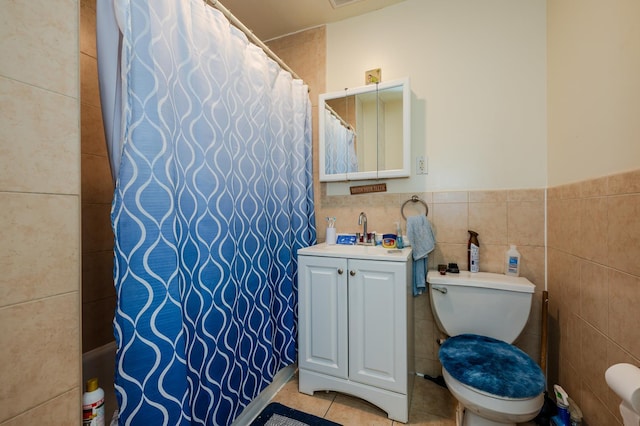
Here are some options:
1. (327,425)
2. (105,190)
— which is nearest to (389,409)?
(327,425)

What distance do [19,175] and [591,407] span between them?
189cm

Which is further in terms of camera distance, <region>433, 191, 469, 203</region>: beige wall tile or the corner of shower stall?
<region>433, 191, 469, 203</region>: beige wall tile

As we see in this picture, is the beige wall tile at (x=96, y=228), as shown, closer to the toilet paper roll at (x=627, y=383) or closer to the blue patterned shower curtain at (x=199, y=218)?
the blue patterned shower curtain at (x=199, y=218)

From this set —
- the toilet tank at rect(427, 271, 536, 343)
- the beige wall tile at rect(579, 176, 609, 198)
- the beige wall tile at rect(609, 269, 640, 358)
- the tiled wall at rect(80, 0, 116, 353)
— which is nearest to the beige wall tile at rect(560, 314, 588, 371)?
the toilet tank at rect(427, 271, 536, 343)

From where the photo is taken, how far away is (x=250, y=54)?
1339 mm

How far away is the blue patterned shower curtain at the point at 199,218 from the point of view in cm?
79

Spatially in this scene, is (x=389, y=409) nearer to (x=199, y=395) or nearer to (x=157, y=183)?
(x=199, y=395)

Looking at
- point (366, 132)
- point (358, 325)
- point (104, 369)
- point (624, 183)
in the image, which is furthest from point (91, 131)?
point (624, 183)

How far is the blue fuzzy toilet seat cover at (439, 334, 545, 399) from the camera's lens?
2.97ft

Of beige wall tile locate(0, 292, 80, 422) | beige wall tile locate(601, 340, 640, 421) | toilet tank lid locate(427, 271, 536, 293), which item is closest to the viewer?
beige wall tile locate(0, 292, 80, 422)

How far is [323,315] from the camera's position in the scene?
4.70 feet

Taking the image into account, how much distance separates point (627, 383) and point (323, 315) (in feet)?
3.64

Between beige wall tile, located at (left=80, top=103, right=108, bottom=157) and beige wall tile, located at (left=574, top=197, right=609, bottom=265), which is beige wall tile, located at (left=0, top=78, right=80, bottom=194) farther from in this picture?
beige wall tile, located at (left=574, top=197, right=609, bottom=265)

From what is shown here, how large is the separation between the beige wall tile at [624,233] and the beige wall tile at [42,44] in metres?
1.60
